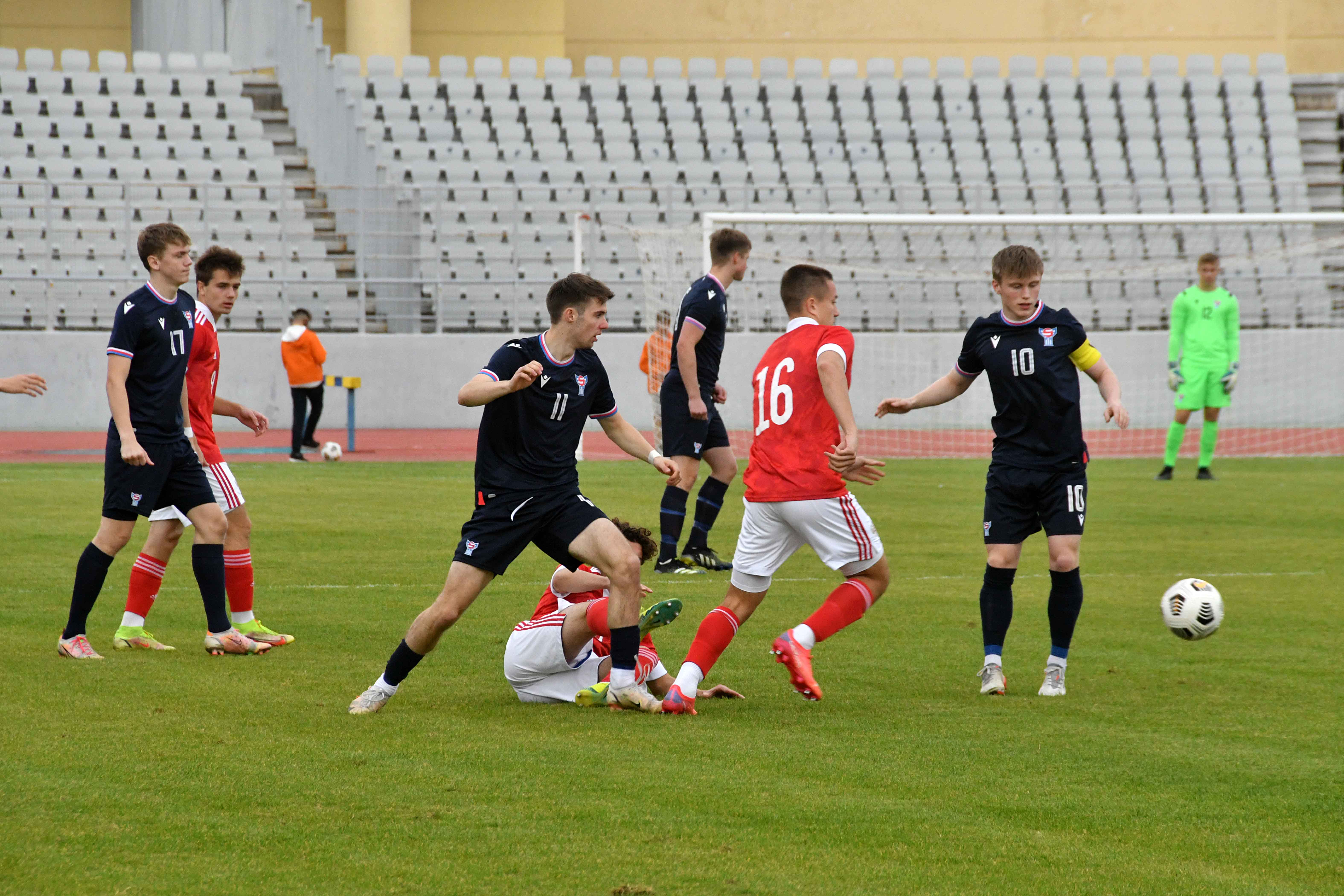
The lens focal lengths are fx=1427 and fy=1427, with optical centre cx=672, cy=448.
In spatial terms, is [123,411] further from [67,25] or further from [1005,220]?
[67,25]

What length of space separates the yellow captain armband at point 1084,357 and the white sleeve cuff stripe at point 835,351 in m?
1.07

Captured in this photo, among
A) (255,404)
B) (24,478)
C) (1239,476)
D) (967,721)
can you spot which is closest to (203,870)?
(967,721)

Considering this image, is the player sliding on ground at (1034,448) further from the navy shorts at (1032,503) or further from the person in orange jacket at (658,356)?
the person in orange jacket at (658,356)

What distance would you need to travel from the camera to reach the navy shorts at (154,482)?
6.32 meters

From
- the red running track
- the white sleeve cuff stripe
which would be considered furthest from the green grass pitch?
the red running track

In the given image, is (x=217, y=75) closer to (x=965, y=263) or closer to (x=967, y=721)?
(x=965, y=263)

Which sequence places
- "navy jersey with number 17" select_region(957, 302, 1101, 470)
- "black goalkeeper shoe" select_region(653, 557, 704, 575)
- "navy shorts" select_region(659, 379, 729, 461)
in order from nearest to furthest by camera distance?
"navy jersey with number 17" select_region(957, 302, 1101, 470) → "black goalkeeper shoe" select_region(653, 557, 704, 575) → "navy shorts" select_region(659, 379, 729, 461)

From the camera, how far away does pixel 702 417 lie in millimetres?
9320

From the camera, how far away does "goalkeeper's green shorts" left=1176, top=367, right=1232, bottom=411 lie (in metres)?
15.4

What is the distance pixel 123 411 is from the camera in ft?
20.2

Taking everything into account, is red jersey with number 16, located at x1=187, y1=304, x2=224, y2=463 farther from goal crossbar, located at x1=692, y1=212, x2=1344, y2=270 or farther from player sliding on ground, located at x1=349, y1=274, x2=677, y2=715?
goal crossbar, located at x1=692, y1=212, x2=1344, y2=270

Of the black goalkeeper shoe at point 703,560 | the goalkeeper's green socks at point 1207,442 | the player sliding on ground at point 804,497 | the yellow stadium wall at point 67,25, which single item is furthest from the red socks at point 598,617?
the yellow stadium wall at point 67,25

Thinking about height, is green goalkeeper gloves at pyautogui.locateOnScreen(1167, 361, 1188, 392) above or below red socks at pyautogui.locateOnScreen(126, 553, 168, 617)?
above

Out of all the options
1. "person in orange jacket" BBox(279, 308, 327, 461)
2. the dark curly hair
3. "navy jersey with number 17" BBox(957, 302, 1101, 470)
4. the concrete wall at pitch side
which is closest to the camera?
the dark curly hair
